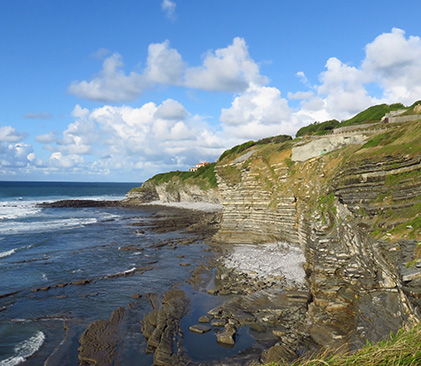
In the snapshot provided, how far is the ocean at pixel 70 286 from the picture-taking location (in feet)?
51.0

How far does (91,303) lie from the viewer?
21094 mm

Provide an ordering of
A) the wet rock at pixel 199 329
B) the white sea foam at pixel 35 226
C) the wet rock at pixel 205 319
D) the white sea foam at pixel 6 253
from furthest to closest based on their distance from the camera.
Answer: the white sea foam at pixel 35 226
the white sea foam at pixel 6 253
the wet rock at pixel 205 319
the wet rock at pixel 199 329

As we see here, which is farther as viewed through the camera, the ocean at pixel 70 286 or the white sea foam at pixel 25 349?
the ocean at pixel 70 286

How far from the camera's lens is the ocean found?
15.5 metres

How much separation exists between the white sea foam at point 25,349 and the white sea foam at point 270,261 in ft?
50.0

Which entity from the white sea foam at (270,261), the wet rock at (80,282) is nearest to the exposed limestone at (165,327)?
the wet rock at (80,282)

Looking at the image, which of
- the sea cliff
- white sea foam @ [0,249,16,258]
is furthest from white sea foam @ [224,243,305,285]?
white sea foam @ [0,249,16,258]

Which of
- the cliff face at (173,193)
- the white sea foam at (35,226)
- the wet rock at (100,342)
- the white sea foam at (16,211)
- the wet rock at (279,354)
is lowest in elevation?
the wet rock at (100,342)

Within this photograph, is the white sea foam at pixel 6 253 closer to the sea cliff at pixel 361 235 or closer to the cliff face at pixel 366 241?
the sea cliff at pixel 361 235

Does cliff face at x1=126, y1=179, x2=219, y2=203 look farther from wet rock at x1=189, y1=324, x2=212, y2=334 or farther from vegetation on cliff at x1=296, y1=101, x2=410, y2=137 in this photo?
wet rock at x1=189, y1=324, x2=212, y2=334

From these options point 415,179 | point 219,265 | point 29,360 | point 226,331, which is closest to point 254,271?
point 219,265

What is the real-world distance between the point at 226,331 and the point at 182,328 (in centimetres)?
260

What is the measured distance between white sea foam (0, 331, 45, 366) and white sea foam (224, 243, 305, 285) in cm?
1524

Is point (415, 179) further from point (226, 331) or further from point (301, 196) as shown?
point (301, 196)
